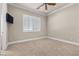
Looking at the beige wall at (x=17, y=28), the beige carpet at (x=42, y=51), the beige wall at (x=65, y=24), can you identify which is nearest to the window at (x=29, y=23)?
the beige wall at (x=17, y=28)

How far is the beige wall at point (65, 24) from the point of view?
436 centimetres

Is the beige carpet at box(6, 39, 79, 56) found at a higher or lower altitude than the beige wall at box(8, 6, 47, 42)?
lower

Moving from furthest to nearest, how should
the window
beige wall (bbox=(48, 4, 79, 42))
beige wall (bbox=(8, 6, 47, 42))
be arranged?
the window, beige wall (bbox=(48, 4, 79, 42)), beige wall (bbox=(8, 6, 47, 42))

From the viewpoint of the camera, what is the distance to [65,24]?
198 inches

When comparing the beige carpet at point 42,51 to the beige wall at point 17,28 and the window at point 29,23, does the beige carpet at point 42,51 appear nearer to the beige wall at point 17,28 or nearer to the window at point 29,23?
the beige wall at point 17,28

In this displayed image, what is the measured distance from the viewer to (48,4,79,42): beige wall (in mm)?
4355

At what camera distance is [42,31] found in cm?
596

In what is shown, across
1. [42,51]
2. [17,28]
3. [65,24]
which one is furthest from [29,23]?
[42,51]

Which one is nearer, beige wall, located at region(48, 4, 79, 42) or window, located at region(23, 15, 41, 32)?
beige wall, located at region(48, 4, 79, 42)

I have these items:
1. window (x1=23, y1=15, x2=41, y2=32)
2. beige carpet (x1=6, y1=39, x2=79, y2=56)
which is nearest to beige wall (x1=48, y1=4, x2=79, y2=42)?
beige carpet (x1=6, y1=39, x2=79, y2=56)

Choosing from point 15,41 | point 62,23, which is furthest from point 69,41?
point 15,41

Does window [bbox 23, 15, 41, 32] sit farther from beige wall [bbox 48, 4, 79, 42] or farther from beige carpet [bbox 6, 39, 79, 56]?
beige carpet [bbox 6, 39, 79, 56]

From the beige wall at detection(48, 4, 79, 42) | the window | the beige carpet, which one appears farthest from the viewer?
the window

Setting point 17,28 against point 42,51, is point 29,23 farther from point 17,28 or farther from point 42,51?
point 42,51
